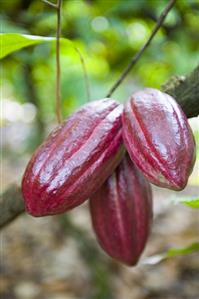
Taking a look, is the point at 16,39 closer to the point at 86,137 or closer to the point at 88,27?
the point at 86,137

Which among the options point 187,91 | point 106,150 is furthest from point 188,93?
point 106,150

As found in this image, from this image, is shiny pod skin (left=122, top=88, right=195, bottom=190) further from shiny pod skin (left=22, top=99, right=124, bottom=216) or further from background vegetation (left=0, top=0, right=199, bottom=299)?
background vegetation (left=0, top=0, right=199, bottom=299)

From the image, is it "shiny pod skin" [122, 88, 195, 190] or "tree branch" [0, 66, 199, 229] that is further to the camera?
"tree branch" [0, 66, 199, 229]

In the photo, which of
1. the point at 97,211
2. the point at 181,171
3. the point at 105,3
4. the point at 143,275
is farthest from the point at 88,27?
the point at 143,275

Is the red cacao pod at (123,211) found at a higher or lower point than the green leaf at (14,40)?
lower

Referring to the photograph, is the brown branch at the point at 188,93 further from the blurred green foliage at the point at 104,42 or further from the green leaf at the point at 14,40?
the blurred green foliage at the point at 104,42

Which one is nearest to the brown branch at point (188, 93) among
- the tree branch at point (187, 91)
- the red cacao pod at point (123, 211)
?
the tree branch at point (187, 91)

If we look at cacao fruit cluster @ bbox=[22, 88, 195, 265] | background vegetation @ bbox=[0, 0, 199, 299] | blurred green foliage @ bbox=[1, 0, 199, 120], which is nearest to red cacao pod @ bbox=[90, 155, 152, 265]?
cacao fruit cluster @ bbox=[22, 88, 195, 265]

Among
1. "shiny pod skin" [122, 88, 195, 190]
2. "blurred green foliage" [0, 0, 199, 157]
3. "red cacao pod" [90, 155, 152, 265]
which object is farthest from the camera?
"blurred green foliage" [0, 0, 199, 157]
